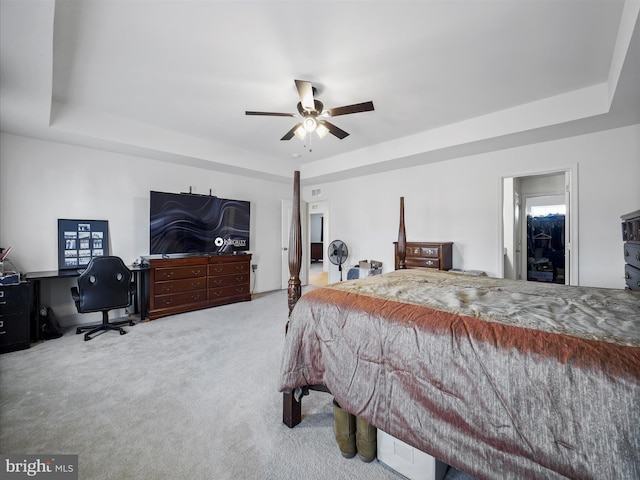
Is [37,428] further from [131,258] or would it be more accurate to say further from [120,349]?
[131,258]

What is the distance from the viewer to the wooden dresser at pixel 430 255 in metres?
3.82

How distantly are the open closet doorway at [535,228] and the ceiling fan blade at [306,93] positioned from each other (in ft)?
12.3

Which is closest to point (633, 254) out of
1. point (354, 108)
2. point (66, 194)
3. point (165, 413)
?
point (354, 108)

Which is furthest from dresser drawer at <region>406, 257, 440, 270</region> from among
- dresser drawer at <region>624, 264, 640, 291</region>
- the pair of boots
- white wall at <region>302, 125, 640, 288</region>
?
the pair of boots

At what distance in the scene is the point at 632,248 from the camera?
219cm

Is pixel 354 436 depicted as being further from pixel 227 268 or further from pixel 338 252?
pixel 338 252

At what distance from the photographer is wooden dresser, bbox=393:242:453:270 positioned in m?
3.82

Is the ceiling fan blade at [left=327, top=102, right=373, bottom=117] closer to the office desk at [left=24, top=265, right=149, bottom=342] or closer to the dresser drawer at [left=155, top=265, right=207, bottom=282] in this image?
the dresser drawer at [left=155, top=265, right=207, bottom=282]

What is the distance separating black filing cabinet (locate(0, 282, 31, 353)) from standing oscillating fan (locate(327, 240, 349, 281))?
4171 millimetres

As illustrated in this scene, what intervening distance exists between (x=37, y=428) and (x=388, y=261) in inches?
178

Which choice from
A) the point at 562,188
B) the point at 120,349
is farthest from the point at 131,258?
the point at 562,188

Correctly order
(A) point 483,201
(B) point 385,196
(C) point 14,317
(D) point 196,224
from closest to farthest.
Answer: (C) point 14,317
(A) point 483,201
(D) point 196,224
(B) point 385,196

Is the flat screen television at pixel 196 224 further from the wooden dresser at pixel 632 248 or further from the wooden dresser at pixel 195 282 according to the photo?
the wooden dresser at pixel 632 248

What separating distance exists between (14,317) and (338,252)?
4318 mm
